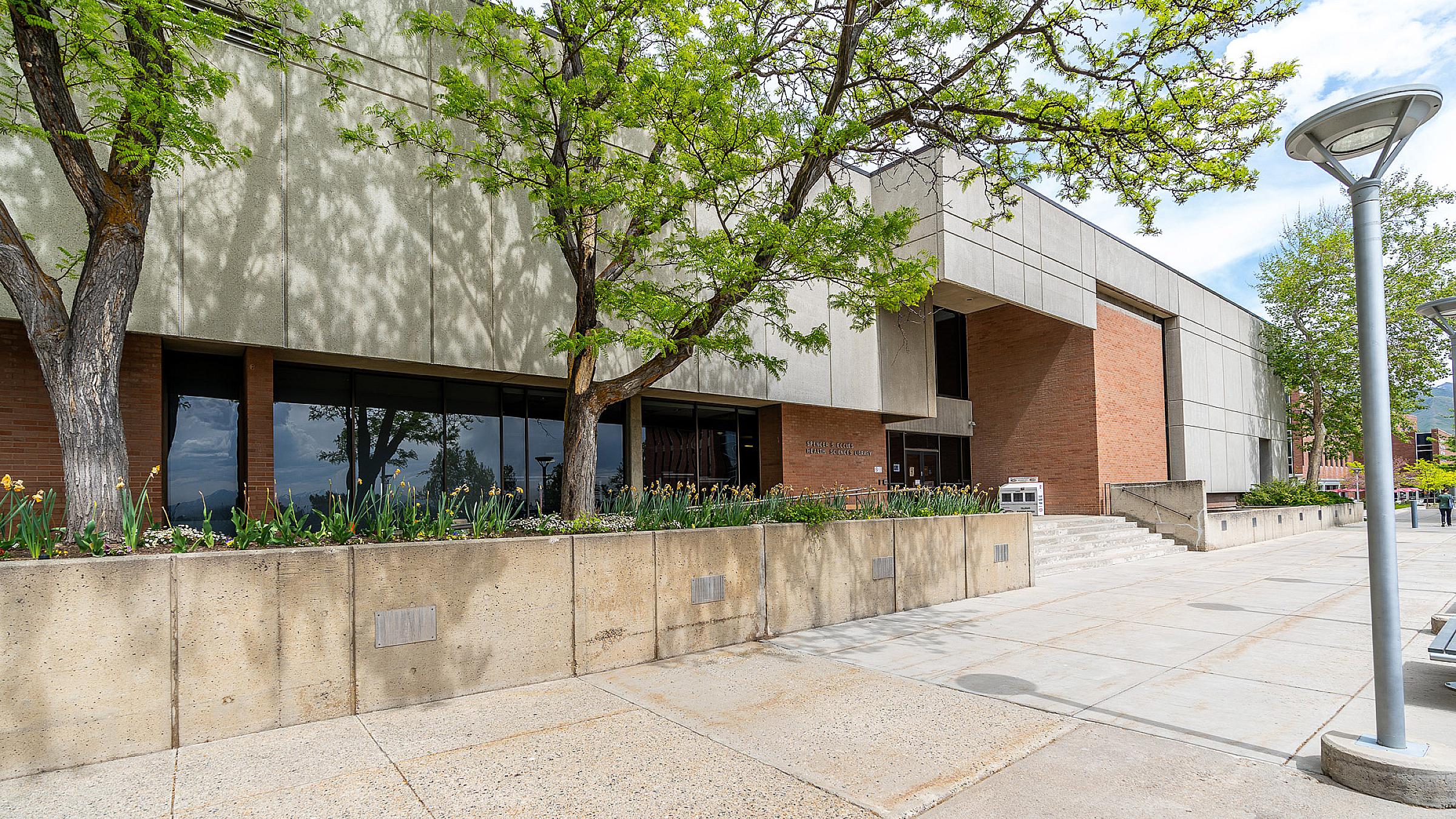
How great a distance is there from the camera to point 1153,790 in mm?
4375

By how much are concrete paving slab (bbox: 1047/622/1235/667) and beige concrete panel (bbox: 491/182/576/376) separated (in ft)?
27.8

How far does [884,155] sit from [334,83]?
694 cm

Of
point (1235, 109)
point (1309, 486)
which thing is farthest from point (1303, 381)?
point (1235, 109)

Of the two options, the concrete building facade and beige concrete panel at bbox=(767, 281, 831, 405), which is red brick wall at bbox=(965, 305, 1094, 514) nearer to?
the concrete building facade

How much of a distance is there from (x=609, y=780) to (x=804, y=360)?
40.9ft

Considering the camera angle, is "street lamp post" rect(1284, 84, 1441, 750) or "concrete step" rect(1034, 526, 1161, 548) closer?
"street lamp post" rect(1284, 84, 1441, 750)

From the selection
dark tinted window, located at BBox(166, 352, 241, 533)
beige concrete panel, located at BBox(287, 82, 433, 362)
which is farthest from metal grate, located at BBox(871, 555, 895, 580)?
dark tinted window, located at BBox(166, 352, 241, 533)

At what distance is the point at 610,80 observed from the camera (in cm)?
775

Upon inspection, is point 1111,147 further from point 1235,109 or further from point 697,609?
point 697,609

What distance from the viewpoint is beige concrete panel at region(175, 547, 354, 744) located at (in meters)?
5.31

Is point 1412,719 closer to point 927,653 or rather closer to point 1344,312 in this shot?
point 927,653

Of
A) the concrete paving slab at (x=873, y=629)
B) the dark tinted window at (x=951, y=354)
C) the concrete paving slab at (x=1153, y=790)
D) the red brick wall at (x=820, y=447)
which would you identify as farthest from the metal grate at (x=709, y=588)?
the dark tinted window at (x=951, y=354)

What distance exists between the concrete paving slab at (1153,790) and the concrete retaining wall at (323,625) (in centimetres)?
403

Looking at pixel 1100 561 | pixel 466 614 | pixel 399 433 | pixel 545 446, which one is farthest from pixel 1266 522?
pixel 466 614
